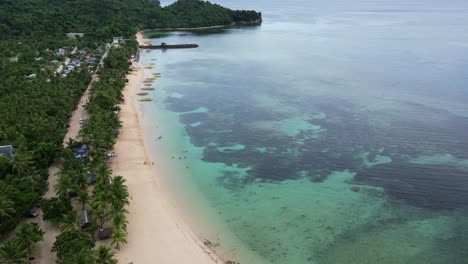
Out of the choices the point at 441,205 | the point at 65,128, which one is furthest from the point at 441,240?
the point at 65,128

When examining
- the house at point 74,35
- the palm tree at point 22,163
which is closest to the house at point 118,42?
the house at point 74,35

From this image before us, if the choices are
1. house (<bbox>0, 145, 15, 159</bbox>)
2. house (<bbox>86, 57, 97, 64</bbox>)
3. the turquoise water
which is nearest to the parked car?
house (<bbox>0, 145, 15, 159</bbox>)

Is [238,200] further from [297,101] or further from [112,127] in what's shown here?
[297,101]

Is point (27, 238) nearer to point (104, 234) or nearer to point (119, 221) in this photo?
point (104, 234)

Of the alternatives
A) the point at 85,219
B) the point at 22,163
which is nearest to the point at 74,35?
the point at 22,163

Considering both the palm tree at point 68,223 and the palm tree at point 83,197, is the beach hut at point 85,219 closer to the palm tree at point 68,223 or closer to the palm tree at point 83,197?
the palm tree at point 83,197

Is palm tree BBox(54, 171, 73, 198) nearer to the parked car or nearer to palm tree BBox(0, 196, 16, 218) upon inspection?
the parked car
